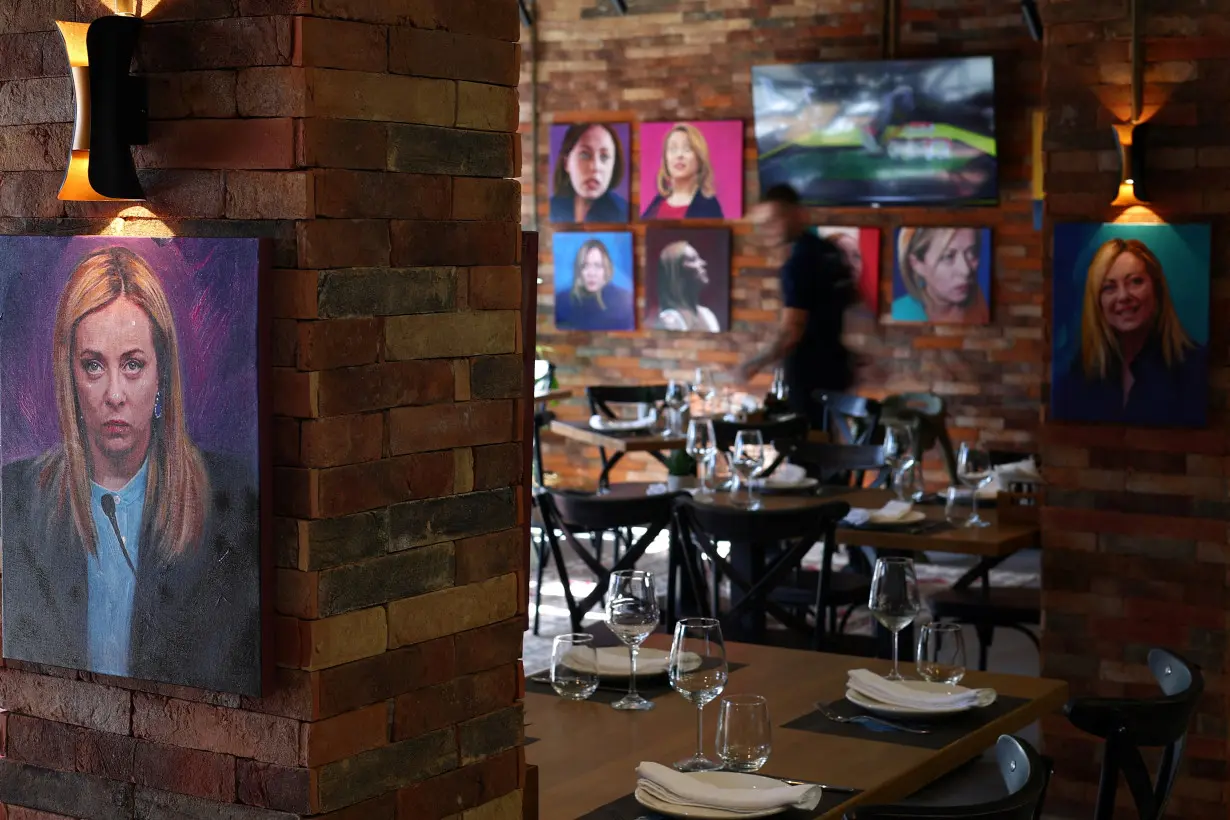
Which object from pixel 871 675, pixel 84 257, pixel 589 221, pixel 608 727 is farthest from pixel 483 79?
pixel 589 221

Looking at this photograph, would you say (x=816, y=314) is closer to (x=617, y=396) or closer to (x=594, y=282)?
(x=617, y=396)

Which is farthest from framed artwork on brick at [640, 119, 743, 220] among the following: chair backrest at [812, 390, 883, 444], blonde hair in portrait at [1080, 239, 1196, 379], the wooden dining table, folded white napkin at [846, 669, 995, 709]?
folded white napkin at [846, 669, 995, 709]

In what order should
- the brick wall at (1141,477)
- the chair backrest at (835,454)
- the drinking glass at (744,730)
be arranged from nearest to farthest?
the drinking glass at (744,730), the brick wall at (1141,477), the chair backrest at (835,454)

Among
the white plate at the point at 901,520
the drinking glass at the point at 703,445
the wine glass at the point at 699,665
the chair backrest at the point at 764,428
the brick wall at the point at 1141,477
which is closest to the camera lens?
the wine glass at the point at 699,665

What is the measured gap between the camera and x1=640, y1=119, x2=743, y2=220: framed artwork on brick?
31.6ft

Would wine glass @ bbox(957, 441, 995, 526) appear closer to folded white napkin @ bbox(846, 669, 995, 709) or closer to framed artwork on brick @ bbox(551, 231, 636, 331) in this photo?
folded white napkin @ bbox(846, 669, 995, 709)

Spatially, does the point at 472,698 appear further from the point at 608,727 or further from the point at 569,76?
the point at 569,76

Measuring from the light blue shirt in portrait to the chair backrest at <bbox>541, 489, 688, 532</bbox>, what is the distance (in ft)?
10.7

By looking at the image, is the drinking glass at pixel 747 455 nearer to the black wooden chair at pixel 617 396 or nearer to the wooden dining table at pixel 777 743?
the wooden dining table at pixel 777 743

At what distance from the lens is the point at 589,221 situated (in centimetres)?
1011

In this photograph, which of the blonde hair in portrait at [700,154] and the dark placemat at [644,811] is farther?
the blonde hair in portrait at [700,154]

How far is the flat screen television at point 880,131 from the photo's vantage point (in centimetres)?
880

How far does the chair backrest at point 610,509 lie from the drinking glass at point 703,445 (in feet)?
1.62

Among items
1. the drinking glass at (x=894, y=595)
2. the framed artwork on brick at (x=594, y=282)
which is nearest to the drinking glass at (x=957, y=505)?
the drinking glass at (x=894, y=595)
